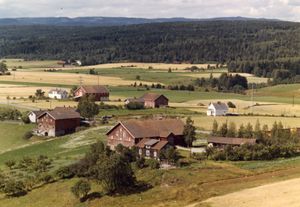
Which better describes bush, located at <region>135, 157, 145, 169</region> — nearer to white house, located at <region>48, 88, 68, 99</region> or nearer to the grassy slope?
the grassy slope

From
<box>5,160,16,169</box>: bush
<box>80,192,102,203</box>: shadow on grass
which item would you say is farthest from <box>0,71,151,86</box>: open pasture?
<box>80,192,102,203</box>: shadow on grass

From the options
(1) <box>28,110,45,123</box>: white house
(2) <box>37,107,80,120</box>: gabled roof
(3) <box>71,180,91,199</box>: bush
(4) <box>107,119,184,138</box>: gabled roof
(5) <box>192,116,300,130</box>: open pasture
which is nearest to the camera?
(3) <box>71,180,91,199</box>: bush

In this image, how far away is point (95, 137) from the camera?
67.4 meters

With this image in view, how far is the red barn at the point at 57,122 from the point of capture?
247ft

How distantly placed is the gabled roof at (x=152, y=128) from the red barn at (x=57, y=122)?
15.1m

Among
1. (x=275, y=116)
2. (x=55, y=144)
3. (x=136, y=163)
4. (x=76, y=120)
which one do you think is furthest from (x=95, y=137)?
(x=275, y=116)

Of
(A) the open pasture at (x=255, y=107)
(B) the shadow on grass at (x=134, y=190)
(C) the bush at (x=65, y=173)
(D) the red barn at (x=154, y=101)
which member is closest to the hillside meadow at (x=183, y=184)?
(B) the shadow on grass at (x=134, y=190)

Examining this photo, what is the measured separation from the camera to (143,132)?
200 feet

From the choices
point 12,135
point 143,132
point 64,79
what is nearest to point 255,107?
point 143,132

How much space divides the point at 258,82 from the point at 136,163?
104 metres

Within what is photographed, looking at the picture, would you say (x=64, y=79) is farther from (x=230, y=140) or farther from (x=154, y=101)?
(x=230, y=140)

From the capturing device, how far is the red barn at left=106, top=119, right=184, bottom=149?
6044cm

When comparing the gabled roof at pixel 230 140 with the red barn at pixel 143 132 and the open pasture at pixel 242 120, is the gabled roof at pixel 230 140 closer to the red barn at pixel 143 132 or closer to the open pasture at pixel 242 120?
the red barn at pixel 143 132

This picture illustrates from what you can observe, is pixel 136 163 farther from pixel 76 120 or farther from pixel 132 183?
pixel 76 120
